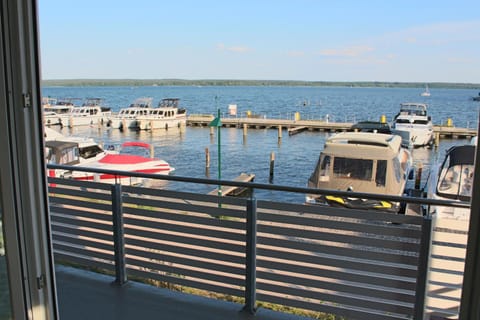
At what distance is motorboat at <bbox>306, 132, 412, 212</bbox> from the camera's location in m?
8.84

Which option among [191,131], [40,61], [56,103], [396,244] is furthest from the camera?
[56,103]

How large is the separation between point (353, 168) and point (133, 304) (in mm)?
7393

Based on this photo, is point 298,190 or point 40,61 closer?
point 40,61

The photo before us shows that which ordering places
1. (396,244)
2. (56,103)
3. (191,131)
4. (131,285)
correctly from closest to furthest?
(396,244)
(131,285)
(191,131)
(56,103)

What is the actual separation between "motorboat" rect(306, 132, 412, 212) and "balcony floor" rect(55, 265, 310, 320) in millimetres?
6158

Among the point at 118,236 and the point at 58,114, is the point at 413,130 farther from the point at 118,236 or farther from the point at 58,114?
the point at 58,114

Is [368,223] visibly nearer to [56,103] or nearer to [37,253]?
[37,253]

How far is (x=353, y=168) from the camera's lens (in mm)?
9086

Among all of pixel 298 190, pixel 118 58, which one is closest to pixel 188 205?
pixel 298 190

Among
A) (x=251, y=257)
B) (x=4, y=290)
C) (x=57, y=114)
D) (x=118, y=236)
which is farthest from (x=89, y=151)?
(x=57, y=114)

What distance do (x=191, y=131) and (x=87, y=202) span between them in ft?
89.2

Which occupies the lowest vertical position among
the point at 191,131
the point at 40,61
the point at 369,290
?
the point at 191,131

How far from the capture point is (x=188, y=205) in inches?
96.2

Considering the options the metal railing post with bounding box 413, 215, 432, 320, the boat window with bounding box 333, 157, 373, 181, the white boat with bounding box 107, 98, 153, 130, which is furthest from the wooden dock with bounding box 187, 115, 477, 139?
the metal railing post with bounding box 413, 215, 432, 320
